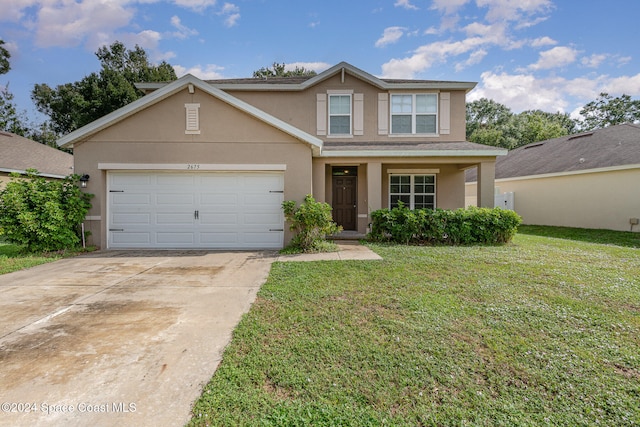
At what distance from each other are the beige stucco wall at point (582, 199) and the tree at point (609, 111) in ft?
103

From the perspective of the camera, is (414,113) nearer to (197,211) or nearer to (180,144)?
(180,144)

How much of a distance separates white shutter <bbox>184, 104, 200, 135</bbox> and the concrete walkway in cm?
408

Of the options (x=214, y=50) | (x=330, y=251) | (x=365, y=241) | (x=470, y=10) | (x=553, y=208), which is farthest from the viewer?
(x=553, y=208)

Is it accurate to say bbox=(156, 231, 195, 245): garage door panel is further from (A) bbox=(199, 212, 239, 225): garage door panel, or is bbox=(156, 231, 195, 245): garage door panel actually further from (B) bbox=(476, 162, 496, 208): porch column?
(B) bbox=(476, 162, 496, 208): porch column

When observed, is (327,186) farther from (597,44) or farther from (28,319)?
(597,44)

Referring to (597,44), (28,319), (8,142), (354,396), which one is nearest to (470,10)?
(597,44)

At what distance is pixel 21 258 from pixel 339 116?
10.3 m

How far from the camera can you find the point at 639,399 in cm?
228

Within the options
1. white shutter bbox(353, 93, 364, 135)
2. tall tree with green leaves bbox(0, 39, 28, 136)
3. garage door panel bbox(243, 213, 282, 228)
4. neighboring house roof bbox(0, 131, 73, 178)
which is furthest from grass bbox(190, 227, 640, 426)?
tall tree with green leaves bbox(0, 39, 28, 136)

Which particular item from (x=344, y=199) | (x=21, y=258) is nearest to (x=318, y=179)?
Result: (x=344, y=199)

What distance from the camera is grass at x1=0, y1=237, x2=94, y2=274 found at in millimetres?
6424

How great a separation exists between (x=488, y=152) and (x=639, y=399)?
28.8 ft

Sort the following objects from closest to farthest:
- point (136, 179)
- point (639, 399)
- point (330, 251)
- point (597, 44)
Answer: point (639, 399) → point (330, 251) → point (136, 179) → point (597, 44)

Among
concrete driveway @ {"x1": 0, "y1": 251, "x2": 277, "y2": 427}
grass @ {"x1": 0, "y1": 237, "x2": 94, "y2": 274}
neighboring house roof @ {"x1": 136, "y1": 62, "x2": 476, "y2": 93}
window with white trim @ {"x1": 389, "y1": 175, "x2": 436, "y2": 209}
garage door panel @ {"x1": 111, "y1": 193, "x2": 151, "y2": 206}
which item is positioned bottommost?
concrete driveway @ {"x1": 0, "y1": 251, "x2": 277, "y2": 427}
